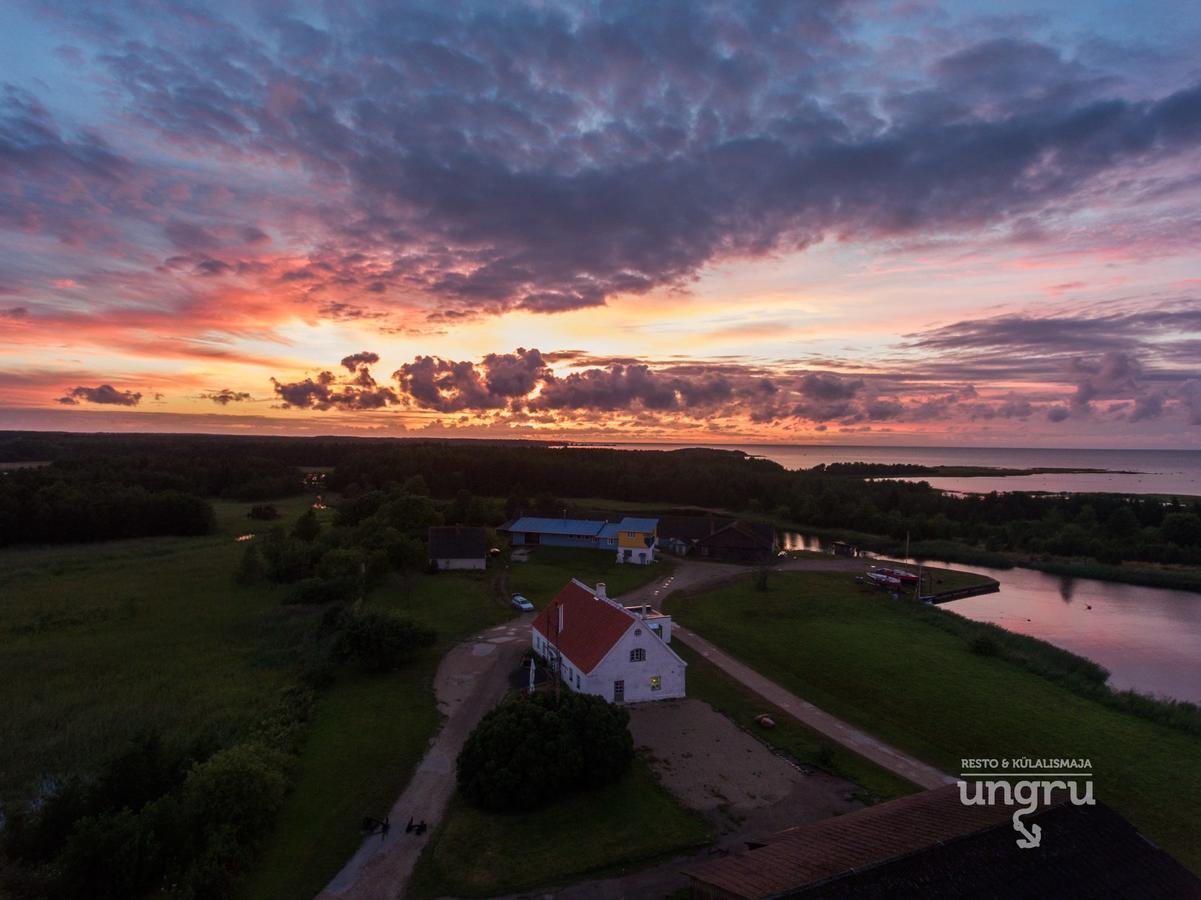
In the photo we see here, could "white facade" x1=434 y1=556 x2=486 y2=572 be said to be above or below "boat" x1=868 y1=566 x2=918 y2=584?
above

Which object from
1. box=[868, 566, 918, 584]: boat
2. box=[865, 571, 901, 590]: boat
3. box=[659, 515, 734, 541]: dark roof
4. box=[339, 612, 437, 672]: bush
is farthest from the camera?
box=[659, 515, 734, 541]: dark roof

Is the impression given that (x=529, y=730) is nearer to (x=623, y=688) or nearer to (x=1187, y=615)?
(x=623, y=688)

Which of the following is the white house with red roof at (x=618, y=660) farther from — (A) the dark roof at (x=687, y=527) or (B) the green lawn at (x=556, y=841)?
(A) the dark roof at (x=687, y=527)

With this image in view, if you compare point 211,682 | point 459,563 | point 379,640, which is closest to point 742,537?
point 459,563

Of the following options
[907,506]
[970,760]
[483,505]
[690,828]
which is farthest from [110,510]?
[907,506]

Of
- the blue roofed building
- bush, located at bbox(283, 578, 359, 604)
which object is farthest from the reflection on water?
bush, located at bbox(283, 578, 359, 604)

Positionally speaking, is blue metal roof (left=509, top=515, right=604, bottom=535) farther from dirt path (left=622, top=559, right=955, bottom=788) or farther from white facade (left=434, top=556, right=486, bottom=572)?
dirt path (left=622, top=559, right=955, bottom=788)
